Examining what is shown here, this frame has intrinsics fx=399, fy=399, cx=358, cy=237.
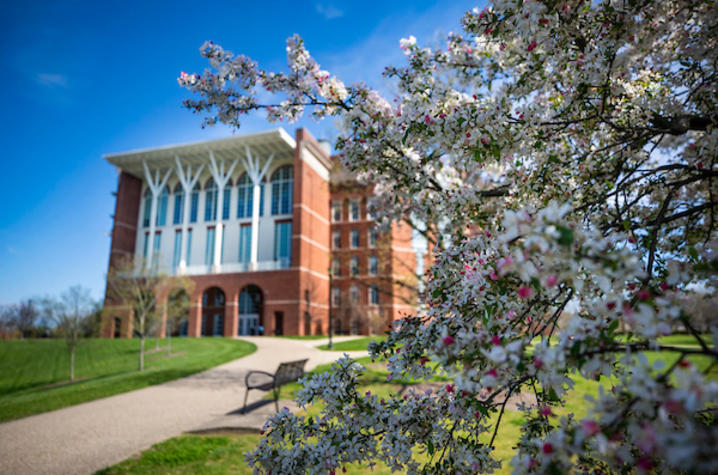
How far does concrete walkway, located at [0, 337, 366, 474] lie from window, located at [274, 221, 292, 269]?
24424mm

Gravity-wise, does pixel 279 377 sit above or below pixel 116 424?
above

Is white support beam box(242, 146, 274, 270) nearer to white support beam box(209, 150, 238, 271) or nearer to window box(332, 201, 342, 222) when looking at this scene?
white support beam box(209, 150, 238, 271)

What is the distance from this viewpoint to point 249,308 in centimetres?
3766

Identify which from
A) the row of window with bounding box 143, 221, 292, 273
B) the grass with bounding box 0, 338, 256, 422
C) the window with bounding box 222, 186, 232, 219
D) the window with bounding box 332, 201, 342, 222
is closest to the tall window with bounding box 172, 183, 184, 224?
the row of window with bounding box 143, 221, 292, 273

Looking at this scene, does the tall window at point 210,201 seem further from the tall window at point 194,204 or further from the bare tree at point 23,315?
the bare tree at point 23,315

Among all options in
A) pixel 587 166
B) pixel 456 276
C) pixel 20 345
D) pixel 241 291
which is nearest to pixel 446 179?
pixel 587 166

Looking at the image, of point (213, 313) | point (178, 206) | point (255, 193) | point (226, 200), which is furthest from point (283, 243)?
point (178, 206)

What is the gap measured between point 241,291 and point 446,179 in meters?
33.9

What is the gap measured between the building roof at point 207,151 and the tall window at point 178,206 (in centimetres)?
260

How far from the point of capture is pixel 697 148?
148 inches

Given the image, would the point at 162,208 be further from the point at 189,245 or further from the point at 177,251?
the point at 189,245

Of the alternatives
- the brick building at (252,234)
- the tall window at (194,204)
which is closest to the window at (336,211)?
the brick building at (252,234)

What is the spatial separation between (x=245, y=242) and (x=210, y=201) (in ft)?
20.3

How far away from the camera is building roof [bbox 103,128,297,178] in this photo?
35688 millimetres
